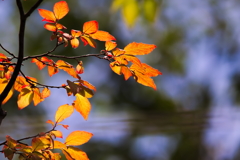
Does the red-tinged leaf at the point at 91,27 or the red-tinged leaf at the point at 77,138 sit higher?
the red-tinged leaf at the point at 91,27

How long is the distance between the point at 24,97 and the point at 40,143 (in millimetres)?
93

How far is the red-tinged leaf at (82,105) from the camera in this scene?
468 mm

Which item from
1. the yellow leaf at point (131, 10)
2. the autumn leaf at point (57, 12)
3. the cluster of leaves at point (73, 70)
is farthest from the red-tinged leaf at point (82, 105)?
the yellow leaf at point (131, 10)

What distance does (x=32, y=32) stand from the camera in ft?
8.11

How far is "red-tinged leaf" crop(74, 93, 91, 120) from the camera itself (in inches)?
18.4

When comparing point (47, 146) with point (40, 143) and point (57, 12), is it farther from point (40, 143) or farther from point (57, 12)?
point (57, 12)

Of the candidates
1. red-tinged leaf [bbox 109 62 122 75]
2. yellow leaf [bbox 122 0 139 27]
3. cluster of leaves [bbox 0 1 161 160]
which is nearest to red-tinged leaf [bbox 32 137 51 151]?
cluster of leaves [bbox 0 1 161 160]

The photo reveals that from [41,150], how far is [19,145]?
33 millimetres

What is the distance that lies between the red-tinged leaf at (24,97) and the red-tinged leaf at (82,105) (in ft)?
0.22

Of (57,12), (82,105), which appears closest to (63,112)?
(82,105)

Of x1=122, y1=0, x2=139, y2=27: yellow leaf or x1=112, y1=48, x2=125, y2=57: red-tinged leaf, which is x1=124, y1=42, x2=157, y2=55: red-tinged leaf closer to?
x1=112, y1=48, x2=125, y2=57: red-tinged leaf

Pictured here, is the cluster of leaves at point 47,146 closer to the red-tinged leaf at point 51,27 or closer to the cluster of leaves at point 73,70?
the cluster of leaves at point 73,70

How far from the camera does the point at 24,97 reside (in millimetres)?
477

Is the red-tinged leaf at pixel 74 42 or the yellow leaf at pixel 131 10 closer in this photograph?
the red-tinged leaf at pixel 74 42
